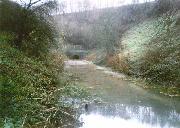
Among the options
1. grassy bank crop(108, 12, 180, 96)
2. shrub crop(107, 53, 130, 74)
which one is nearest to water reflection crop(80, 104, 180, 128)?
grassy bank crop(108, 12, 180, 96)

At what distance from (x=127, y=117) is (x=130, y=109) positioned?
1.40 meters

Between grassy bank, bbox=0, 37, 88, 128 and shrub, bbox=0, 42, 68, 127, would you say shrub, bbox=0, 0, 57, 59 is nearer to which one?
grassy bank, bbox=0, 37, 88, 128

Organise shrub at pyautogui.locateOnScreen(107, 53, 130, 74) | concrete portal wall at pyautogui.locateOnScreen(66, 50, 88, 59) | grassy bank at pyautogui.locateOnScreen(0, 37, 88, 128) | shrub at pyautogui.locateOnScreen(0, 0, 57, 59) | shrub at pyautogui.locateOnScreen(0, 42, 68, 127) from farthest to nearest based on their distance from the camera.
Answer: concrete portal wall at pyautogui.locateOnScreen(66, 50, 88, 59)
shrub at pyautogui.locateOnScreen(107, 53, 130, 74)
shrub at pyautogui.locateOnScreen(0, 0, 57, 59)
shrub at pyautogui.locateOnScreen(0, 42, 68, 127)
grassy bank at pyautogui.locateOnScreen(0, 37, 88, 128)

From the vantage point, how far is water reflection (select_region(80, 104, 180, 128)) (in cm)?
1196

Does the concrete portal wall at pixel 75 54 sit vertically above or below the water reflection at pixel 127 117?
below

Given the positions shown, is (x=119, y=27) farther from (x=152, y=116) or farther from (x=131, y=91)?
(x=152, y=116)

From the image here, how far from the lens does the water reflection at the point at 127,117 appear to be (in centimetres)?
1196

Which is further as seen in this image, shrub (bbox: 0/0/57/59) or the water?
shrub (bbox: 0/0/57/59)

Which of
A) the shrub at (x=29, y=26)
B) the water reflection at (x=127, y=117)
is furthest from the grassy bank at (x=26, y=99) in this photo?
the shrub at (x=29, y=26)

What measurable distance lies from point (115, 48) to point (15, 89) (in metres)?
24.0

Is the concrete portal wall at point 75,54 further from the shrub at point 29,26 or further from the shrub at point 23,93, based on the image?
the shrub at point 23,93

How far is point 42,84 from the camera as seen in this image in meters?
14.1

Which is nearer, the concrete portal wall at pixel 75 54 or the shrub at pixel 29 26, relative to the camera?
the shrub at pixel 29 26

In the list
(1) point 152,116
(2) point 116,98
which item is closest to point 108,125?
(1) point 152,116
